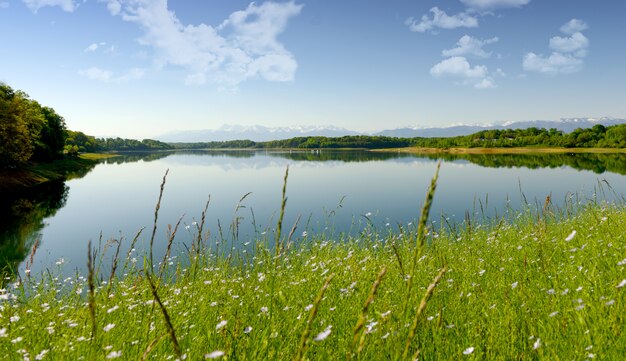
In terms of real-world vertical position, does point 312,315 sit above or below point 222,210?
above

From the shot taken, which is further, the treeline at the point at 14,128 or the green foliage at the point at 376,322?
the treeline at the point at 14,128

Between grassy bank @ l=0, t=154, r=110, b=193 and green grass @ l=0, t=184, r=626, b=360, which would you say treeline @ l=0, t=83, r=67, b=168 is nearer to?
grassy bank @ l=0, t=154, r=110, b=193

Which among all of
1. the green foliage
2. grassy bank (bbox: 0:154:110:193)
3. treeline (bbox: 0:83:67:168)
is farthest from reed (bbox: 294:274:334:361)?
grassy bank (bbox: 0:154:110:193)

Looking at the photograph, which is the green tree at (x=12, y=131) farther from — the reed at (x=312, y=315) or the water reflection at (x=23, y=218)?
the reed at (x=312, y=315)

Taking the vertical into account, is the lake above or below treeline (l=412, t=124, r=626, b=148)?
below

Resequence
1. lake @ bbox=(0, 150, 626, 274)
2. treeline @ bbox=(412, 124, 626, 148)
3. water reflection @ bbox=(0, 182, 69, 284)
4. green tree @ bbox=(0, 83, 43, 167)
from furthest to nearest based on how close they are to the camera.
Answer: treeline @ bbox=(412, 124, 626, 148)
green tree @ bbox=(0, 83, 43, 167)
lake @ bbox=(0, 150, 626, 274)
water reflection @ bbox=(0, 182, 69, 284)

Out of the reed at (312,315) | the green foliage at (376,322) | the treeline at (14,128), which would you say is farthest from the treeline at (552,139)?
the treeline at (14,128)

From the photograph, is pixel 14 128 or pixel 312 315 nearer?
pixel 312 315

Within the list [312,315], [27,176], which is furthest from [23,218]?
[312,315]

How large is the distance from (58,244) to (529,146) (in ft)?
578

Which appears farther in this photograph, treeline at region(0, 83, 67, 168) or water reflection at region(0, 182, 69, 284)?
treeline at region(0, 83, 67, 168)

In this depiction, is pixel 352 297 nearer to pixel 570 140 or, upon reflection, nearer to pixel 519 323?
pixel 519 323

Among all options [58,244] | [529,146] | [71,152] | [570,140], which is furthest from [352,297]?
[529,146]

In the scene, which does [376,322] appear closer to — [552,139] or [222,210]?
[222,210]
